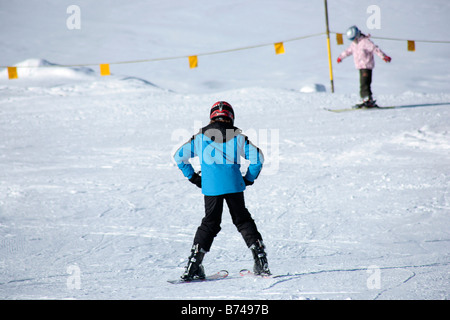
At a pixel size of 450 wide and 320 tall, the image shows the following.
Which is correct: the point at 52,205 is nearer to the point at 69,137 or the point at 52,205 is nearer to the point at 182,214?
the point at 182,214

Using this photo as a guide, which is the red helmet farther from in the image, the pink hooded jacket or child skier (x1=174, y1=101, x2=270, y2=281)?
the pink hooded jacket

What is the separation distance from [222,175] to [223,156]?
158mm

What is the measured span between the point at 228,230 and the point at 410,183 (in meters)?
2.99

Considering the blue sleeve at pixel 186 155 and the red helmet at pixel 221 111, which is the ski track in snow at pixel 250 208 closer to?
the blue sleeve at pixel 186 155

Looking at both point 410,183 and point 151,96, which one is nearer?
point 410,183

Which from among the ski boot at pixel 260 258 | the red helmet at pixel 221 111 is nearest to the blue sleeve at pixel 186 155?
the red helmet at pixel 221 111

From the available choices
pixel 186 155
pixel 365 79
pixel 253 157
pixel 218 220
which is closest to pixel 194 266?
pixel 218 220

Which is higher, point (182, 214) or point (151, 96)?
point (151, 96)

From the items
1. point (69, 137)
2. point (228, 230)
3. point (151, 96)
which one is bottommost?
point (228, 230)

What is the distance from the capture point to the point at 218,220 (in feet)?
13.3

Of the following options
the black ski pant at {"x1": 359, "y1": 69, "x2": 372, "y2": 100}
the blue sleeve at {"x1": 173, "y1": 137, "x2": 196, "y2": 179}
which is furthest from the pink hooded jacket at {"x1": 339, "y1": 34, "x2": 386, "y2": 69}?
the blue sleeve at {"x1": 173, "y1": 137, "x2": 196, "y2": 179}

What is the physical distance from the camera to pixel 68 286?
3.98m

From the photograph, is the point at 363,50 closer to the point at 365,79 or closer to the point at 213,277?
the point at 365,79
